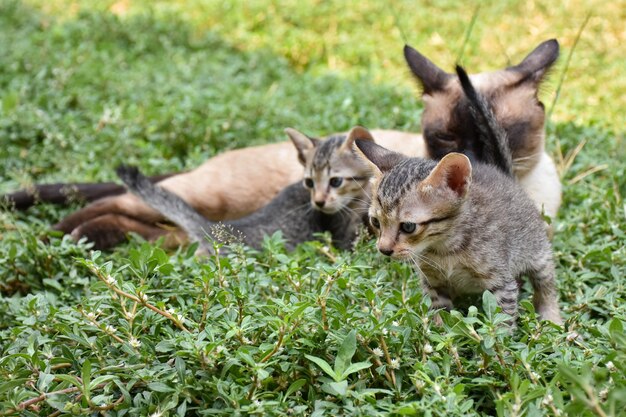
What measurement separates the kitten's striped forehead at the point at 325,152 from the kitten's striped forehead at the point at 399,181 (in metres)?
1.38

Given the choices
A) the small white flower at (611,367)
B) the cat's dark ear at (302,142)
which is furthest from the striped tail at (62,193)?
the small white flower at (611,367)

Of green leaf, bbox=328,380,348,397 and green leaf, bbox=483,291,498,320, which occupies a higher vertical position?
green leaf, bbox=483,291,498,320

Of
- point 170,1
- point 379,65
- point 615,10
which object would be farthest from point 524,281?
point 170,1

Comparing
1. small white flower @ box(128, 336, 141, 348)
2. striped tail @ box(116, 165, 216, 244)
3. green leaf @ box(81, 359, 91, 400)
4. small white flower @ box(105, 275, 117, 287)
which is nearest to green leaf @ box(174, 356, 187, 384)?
small white flower @ box(128, 336, 141, 348)

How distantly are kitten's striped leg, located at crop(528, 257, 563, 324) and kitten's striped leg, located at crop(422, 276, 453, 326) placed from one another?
47 cm

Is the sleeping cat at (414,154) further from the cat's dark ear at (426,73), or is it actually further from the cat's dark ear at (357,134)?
the cat's dark ear at (357,134)

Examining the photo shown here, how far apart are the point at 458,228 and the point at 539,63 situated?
2.04 m

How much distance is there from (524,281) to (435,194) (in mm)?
1130

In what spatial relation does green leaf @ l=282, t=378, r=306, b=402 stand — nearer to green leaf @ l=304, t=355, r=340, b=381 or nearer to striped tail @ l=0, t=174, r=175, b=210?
green leaf @ l=304, t=355, r=340, b=381

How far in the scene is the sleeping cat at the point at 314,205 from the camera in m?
4.86

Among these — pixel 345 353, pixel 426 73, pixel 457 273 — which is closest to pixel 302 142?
pixel 426 73

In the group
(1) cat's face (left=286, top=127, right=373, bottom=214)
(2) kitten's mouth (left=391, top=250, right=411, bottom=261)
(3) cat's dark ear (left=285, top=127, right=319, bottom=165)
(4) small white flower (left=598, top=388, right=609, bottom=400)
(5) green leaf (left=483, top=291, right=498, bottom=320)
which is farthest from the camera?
(3) cat's dark ear (left=285, top=127, right=319, bottom=165)

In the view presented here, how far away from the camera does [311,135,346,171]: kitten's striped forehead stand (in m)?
4.92

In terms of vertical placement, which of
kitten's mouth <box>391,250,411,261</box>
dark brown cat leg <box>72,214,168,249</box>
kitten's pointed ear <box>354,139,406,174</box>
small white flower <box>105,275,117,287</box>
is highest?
kitten's pointed ear <box>354,139,406,174</box>
